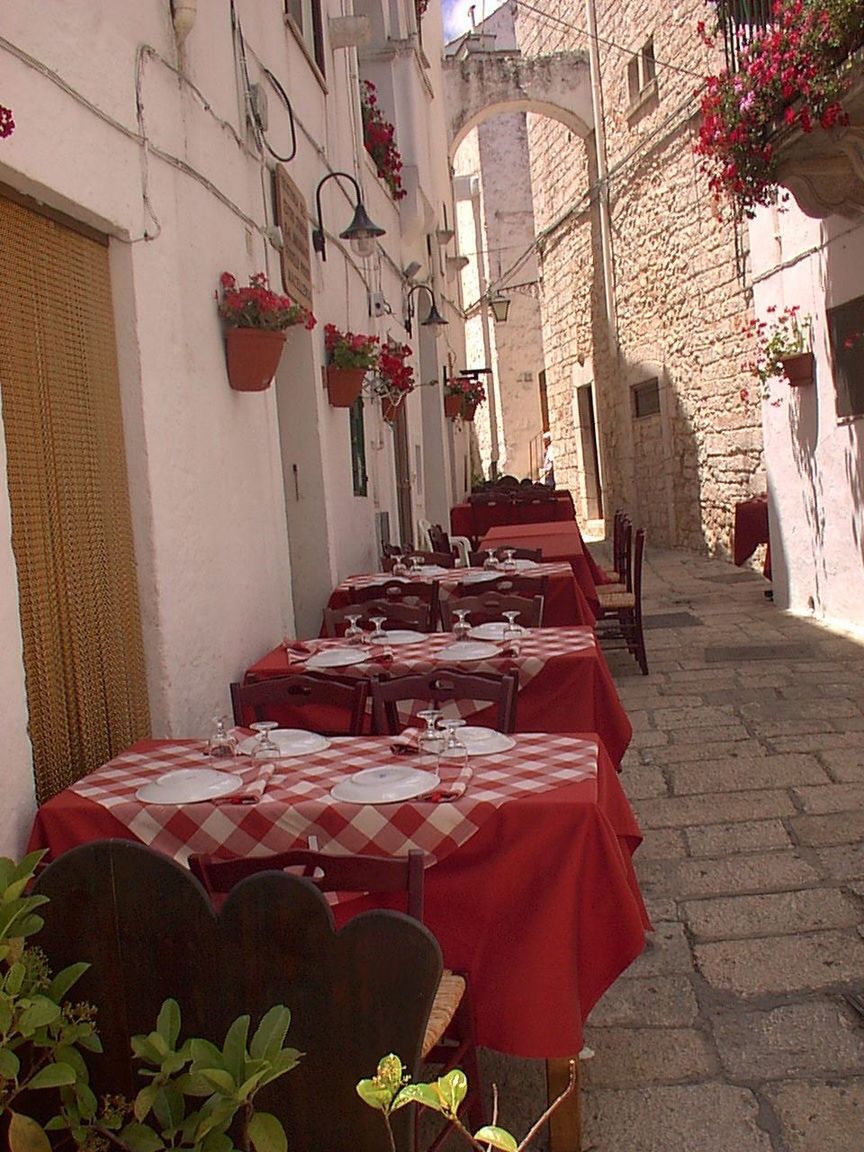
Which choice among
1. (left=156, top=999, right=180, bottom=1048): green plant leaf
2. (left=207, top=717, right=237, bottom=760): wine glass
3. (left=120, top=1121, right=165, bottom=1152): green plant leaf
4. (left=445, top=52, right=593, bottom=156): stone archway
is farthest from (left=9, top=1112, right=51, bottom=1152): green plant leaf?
(left=445, top=52, right=593, bottom=156): stone archway

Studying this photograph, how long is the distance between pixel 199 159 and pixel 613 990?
3396 millimetres

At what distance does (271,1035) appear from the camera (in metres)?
1.69

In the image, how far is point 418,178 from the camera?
11.0 m

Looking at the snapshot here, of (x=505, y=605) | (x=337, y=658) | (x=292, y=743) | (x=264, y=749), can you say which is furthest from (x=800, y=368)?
(x=264, y=749)

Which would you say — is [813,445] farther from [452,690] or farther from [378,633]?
[452,690]

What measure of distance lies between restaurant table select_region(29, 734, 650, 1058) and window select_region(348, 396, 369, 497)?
17.0 ft

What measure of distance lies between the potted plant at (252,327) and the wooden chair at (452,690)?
162 cm

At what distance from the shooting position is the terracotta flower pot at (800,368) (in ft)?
27.0

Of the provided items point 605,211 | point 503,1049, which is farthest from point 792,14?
point 605,211

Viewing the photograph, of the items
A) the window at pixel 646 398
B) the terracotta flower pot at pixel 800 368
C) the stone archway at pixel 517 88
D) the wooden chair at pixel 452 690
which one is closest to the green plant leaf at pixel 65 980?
the wooden chair at pixel 452 690

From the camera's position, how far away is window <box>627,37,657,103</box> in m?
14.0

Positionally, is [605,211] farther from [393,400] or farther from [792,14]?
[792,14]

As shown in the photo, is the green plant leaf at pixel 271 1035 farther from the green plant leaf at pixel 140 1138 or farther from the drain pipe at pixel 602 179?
the drain pipe at pixel 602 179

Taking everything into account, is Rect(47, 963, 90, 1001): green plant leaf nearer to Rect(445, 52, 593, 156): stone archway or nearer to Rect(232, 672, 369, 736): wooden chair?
Rect(232, 672, 369, 736): wooden chair
